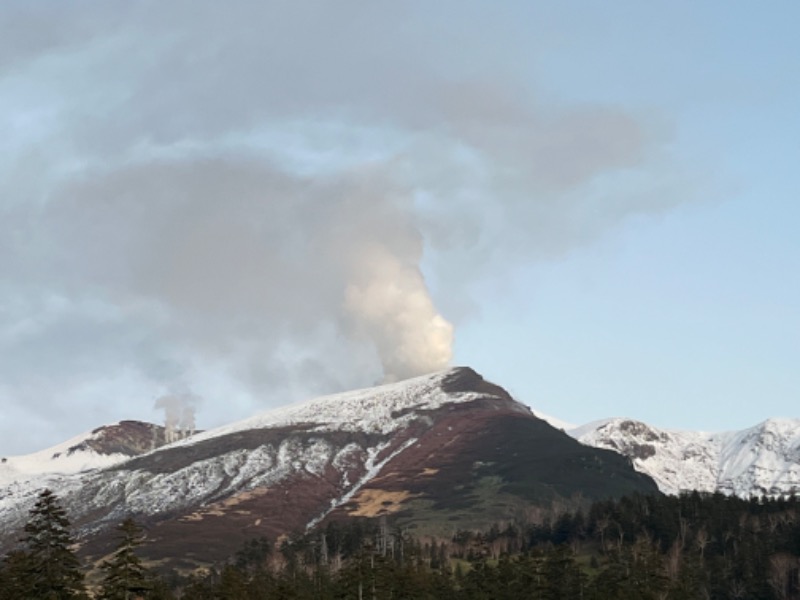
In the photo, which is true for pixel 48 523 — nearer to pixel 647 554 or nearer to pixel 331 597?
pixel 331 597

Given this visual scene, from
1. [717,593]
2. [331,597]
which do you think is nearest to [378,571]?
[331,597]

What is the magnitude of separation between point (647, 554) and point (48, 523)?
5028 inches

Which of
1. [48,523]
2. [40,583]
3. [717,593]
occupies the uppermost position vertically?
[48,523]

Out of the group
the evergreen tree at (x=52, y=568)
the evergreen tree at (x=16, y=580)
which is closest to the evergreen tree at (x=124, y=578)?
the evergreen tree at (x=52, y=568)

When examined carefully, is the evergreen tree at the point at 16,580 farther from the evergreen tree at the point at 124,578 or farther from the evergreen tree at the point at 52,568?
the evergreen tree at the point at 124,578

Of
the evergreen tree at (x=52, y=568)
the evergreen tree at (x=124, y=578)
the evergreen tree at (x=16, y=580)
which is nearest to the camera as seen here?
the evergreen tree at (x=124, y=578)

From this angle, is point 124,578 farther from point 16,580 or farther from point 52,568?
point 16,580

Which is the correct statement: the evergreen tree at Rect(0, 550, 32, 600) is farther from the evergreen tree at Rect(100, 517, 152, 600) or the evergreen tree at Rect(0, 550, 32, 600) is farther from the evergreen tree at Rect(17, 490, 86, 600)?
the evergreen tree at Rect(100, 517, 152, 600)

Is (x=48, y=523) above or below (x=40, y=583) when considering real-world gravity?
above

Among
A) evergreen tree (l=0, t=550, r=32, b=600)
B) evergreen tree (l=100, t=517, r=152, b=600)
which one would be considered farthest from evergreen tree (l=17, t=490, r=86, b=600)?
evergreen tree (l=100, t=517, r=152, b=600)

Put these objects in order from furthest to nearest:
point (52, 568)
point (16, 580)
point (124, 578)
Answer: point (16, 580)
point (52, 568)
point (124, 578)

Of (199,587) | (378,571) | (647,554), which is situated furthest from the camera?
(647,554)

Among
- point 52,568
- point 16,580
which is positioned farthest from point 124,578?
point 16,580

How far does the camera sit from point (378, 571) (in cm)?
12925
